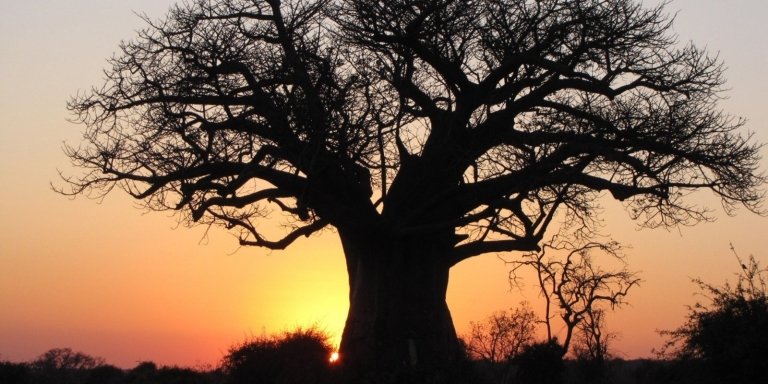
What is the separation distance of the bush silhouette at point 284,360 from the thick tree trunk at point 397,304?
0.42 m

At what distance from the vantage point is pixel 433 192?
54.9 feet

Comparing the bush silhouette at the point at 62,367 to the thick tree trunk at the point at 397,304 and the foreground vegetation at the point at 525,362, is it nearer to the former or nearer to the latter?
the foreground vegetation at the point at 525,362

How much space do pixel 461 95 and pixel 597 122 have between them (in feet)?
6.99

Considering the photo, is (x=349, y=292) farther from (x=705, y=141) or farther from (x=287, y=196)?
(x=705, y=141)

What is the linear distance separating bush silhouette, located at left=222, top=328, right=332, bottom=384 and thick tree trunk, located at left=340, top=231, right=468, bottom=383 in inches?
16.5

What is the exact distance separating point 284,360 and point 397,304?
1965 millimetres

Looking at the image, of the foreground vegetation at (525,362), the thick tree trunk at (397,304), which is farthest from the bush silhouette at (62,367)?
the thick tree trunk at (397,304)

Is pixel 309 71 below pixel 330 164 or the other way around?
the other way around

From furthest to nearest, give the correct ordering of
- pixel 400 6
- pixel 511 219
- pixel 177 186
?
pixel 511 219 → pixel 177 186 → pixel 400 6

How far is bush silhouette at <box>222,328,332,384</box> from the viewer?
1619 centimetres

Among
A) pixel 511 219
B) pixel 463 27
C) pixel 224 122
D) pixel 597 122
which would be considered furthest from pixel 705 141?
pixel 224 122

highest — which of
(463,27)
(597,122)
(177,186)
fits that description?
(463,27)

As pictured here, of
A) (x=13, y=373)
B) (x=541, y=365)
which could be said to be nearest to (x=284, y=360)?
(x=541, y=365)

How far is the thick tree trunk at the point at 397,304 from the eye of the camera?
16.6m
